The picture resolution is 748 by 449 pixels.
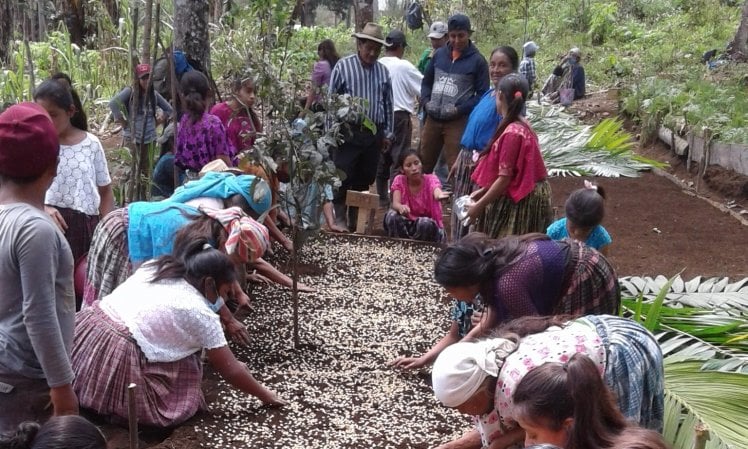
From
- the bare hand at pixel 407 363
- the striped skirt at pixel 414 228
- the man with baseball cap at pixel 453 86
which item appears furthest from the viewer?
the man with baseball cap at pixel 453 86

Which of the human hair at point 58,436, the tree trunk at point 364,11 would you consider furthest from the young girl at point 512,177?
the tree trunk at point 364,11

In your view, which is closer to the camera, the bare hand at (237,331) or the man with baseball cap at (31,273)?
the man with baseball cap at (31,273)

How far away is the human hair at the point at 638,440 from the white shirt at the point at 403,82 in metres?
5.92

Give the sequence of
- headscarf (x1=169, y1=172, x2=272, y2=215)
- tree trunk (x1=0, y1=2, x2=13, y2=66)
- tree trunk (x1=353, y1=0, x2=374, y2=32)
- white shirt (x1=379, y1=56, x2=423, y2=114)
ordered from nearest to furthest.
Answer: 1. headscarf (x1=169, y1=172, x2=272, y2=215)
2. white shirt (x1=379, y1=56, x2=423, y2=114)
3. tree trunk (x1=353, y1=0, x2=374, y2=32)
4. tree trunk (x1=0, y1=2, x2=13, y2=66)

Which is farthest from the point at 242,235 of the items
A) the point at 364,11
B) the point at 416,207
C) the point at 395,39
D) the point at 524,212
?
the point at 364,11

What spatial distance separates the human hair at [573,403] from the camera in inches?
73.4

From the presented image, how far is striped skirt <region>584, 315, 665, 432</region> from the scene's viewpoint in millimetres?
2324

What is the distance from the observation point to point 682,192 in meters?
7.88

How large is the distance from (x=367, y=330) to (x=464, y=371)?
7.21 feet

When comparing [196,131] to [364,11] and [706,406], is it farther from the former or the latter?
[364,11]

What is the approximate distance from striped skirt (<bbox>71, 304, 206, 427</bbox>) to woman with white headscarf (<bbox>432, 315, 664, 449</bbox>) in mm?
1346

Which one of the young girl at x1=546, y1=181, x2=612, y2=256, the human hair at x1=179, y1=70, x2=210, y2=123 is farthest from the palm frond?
the human hair at x1=179, y1=70, x2=210, y2=123

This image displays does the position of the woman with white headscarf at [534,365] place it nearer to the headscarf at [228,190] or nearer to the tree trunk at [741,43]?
the headscarf at [228,190]

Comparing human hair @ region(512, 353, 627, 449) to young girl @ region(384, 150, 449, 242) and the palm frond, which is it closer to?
the palm frond
